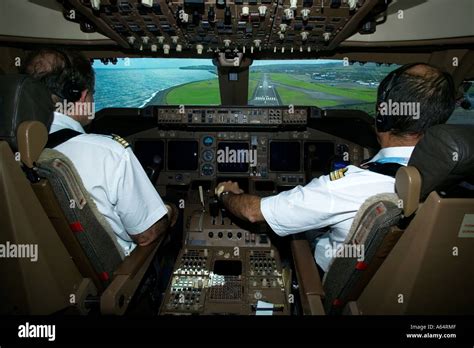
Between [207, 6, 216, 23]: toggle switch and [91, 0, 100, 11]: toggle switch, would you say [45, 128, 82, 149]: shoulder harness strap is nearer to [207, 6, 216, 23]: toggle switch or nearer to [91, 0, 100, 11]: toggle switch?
[91, 0, 100, 11]: toggle switch

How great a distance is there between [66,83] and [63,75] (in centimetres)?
3

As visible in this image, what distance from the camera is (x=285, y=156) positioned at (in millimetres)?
2910

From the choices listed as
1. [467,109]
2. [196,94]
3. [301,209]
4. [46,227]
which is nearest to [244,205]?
[301,209]

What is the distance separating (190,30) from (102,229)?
1306 millimetres

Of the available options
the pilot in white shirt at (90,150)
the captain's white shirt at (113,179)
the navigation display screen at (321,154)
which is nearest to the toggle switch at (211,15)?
the pilot in white shirt at (90,150)

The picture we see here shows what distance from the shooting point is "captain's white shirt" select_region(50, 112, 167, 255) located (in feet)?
4.21

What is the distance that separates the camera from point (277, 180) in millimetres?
2941

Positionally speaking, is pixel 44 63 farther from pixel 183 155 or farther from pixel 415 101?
pixel 183 155

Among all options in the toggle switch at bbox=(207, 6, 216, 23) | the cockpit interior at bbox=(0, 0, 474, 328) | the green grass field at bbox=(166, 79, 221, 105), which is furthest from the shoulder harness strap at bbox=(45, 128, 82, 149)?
the green grass field at bbox=(166, 79, 221, 105)

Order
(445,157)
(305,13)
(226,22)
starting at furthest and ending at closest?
(226,22)
(305,13)
(445,157)

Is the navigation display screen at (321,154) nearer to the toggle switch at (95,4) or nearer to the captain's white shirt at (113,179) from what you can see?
the captain's white shirt at (113,179)

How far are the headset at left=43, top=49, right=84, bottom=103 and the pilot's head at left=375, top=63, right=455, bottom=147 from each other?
3.92ft

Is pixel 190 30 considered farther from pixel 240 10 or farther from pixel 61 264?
pixel 61 264

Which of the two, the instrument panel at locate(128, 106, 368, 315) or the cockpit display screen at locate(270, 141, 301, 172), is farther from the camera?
the cockpit display screen at locate(270, 141, 301, 172)
